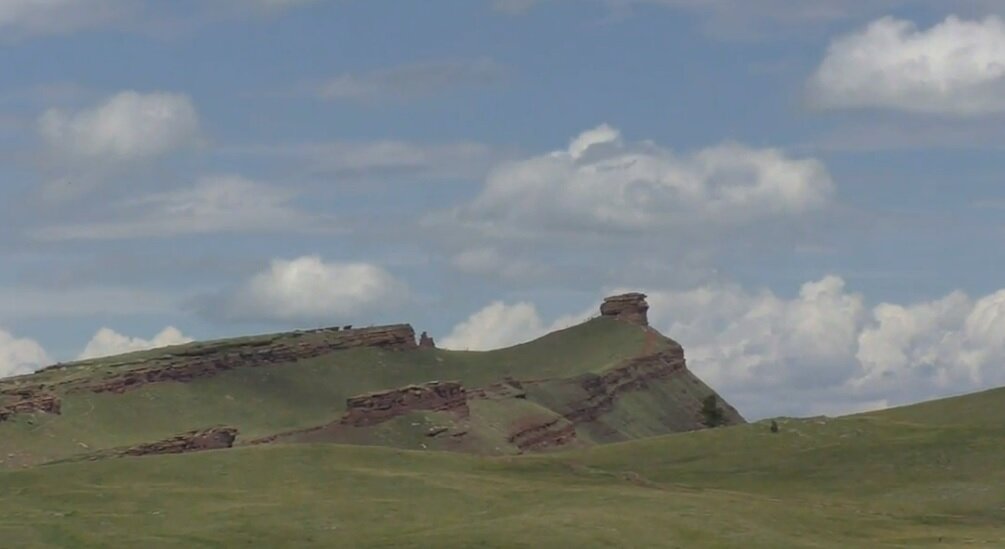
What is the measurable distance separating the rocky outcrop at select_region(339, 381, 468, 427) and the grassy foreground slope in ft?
158

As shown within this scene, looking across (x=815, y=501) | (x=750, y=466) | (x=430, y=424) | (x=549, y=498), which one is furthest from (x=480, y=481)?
(x=430, y=424)

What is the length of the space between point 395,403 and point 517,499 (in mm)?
81706

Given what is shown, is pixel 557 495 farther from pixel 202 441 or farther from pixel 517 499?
pixel 202 441

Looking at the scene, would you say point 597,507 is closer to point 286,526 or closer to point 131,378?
point 286,526

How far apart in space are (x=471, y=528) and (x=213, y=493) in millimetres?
15427

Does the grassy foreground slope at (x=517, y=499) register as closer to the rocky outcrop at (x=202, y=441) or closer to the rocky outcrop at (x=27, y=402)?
the rocky outcrop at (x=202, y=441)

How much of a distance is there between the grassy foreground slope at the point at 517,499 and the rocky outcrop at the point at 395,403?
48.2m

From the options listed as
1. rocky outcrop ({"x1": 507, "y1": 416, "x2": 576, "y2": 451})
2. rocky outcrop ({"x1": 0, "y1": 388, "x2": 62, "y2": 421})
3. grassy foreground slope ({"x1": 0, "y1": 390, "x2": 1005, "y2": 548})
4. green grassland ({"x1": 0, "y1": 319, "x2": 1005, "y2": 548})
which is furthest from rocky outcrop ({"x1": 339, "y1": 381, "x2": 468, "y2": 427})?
grassy foreground slope ({"x1": 0, "y1": 390, "x2": 1005, "y2": 548})

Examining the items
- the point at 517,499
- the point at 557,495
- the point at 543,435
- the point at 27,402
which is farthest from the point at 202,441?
the point at 517,499

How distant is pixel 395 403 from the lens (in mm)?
157875

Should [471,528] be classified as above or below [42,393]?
below

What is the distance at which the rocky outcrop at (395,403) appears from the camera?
156500 mm

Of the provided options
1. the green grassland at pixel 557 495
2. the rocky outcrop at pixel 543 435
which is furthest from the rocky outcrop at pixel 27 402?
the green grassland at pixel 557 495

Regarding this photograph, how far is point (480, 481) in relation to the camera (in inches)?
3243
